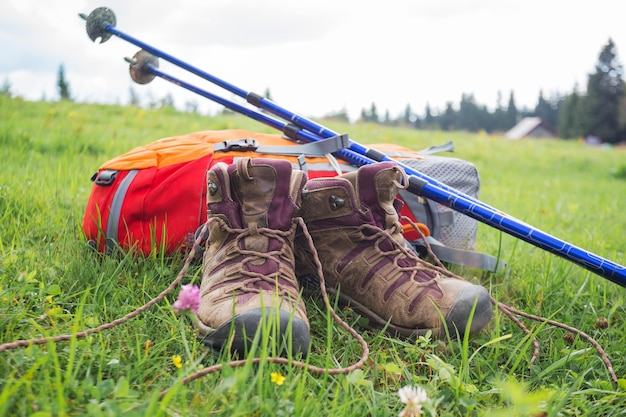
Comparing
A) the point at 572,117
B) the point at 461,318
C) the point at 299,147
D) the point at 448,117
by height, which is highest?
the point at 299,147

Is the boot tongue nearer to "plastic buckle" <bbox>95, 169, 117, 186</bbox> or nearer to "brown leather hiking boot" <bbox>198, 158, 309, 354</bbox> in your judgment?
"brown leather hiking boot" <bbox>198, 158, 309, 354</bbox>

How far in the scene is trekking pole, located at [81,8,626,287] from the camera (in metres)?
1.91

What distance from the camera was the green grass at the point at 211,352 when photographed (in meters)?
1.10

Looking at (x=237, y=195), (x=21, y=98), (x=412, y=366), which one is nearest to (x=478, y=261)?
(x=412, y=366)

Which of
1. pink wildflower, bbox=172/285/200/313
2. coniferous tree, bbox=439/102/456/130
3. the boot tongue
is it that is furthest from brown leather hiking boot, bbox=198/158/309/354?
coniferous tree, bbox=439/102/456/130

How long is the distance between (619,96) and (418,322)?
1918 inches

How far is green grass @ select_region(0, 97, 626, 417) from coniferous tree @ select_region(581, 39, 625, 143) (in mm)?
46006

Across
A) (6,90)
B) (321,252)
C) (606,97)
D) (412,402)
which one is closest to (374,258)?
(321,252)

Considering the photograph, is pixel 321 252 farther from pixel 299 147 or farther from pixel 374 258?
pixel 299 147

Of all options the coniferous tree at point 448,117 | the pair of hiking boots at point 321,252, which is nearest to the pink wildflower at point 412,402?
the pair of hiking boots at point 321,252

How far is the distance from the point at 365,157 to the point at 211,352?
1.25 meters

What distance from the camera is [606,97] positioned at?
42.6m

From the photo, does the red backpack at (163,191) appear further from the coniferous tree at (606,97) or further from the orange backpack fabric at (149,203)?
the coniferous tree at (606,97)

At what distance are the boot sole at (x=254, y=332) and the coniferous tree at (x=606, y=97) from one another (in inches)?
1901
